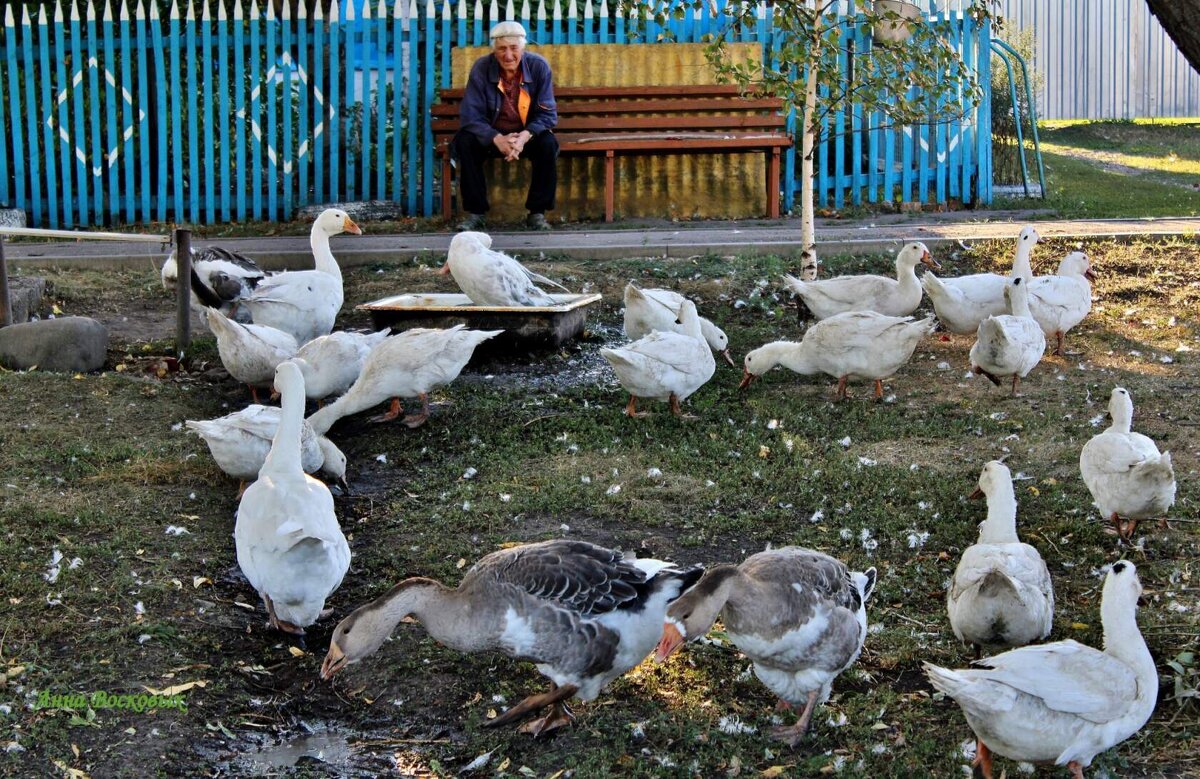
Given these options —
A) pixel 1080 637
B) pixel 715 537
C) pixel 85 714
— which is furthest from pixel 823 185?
pixel 85 714

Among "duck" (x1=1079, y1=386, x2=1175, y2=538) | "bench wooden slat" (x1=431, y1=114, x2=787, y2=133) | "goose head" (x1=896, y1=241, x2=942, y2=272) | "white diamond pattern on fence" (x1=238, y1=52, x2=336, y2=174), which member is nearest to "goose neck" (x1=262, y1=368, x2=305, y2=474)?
"duck" (x1=1079, y1=386, x2=1175, y2=538)

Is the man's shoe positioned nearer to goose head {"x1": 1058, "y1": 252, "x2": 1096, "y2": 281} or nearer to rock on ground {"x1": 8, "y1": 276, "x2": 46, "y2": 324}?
rock on ground {"x1": 8, "y1": 276, "x2": 46, "y2": 324}

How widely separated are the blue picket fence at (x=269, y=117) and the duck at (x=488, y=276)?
232 inches

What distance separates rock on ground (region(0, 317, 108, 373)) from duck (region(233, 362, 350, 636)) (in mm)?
4315

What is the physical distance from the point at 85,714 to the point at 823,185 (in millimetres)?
12354

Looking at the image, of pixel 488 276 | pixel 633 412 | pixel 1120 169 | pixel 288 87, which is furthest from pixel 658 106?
pixel 1120 169

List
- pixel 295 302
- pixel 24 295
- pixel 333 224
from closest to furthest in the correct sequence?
pixel 295 302 → pixel 333 224 → pixel 24 295

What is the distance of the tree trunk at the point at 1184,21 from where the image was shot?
15.3 ft

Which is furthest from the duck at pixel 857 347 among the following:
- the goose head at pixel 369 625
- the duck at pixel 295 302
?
the goose head at pixel 369 625

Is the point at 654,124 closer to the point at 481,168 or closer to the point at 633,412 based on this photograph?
the point at 481,168

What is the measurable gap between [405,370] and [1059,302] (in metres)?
4.65

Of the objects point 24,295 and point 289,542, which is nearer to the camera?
point 289,542

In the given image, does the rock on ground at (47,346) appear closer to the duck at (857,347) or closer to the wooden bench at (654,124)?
the duck at (857,347)

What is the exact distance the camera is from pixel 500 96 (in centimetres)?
1417
